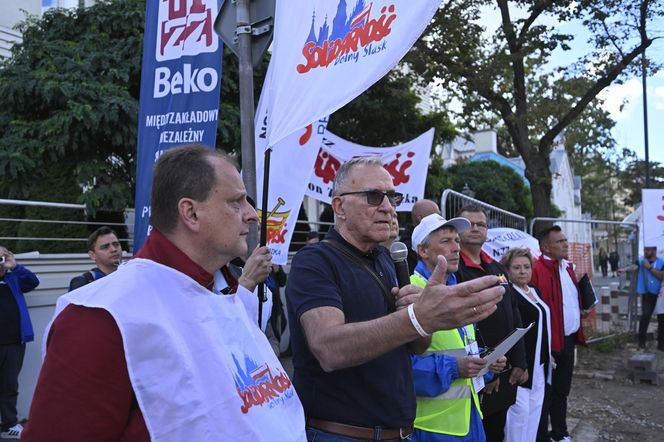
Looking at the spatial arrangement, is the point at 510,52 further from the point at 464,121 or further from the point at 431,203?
the point at 431,203

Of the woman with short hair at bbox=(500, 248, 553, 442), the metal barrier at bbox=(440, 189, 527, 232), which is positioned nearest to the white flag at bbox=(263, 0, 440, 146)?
the woman with short hair at bbox=(500, 248, 553, 442)

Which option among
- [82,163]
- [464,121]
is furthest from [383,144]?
[82,163]

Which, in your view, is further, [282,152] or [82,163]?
[82,163]

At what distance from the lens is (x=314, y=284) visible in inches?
92.7

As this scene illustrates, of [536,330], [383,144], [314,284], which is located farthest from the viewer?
[383,144]

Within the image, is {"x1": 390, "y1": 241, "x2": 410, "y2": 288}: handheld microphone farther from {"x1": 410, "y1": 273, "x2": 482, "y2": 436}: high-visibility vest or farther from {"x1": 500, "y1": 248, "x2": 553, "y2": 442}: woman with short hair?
{"x1": 500, "y1": 248, "x2": 553, "y2": 442}: woman with short hair

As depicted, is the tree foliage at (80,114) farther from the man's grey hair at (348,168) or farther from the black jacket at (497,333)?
the man's grey hair at (348,168)

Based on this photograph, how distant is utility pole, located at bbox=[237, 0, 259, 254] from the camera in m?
3.39

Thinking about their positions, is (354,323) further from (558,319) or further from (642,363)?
(642,363)

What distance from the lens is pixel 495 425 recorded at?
14.5 ft

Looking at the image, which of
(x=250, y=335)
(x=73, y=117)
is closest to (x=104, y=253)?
(x=250, y=335)

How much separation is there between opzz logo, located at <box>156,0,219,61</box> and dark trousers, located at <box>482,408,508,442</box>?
3.36 m

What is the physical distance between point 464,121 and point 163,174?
13011mm

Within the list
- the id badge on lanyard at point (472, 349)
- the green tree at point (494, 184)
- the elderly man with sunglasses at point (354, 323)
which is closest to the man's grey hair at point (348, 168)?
the elderly man with sunglasses at point (354, 323)
